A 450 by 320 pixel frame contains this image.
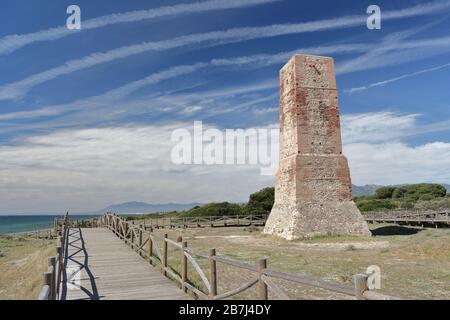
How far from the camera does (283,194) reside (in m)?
23.7

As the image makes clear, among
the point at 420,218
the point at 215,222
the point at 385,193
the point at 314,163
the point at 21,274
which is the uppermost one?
the point at 314,163

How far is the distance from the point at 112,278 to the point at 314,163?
15.4m

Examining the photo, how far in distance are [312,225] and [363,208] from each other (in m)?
32.2

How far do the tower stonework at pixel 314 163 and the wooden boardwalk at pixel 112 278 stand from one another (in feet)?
36.5

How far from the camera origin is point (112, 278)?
990 centimetres

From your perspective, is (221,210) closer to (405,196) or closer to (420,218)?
(420,218)

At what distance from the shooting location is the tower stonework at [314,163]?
2191cm

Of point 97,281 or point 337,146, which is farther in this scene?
point 337,146

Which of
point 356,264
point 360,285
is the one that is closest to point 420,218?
point 356,264

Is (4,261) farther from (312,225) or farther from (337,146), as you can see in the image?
(337,146)

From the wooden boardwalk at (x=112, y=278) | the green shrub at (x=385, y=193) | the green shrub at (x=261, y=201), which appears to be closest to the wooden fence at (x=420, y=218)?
the green shrub at (x=261, y=201)

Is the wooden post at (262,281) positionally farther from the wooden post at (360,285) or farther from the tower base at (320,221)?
the tower base at (320,221)
